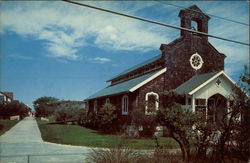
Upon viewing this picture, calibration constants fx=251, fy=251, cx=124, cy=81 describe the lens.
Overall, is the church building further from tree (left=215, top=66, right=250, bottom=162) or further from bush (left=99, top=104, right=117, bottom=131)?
tree (left=215, top=66, right=250, bottom=162)

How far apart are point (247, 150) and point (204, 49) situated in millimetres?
16152

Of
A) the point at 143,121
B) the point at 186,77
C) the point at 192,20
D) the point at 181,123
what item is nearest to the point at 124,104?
the point at 143,121

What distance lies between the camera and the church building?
20.2m

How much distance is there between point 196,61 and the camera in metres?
23.6

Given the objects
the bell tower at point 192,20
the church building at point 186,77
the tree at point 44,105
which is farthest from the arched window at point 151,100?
the tree at point 44,105

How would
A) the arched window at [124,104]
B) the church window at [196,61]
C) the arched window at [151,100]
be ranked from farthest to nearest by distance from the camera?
the church window at [196,61]
the arched window at [124,104]
the arched window at [151,100]

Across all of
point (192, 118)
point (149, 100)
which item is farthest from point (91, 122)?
point (192, 118)

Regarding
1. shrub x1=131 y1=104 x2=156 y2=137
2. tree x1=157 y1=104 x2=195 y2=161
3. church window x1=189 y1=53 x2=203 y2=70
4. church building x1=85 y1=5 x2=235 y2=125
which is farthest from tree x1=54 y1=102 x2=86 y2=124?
tree x1=157 y1=104 x2=195 y2=161

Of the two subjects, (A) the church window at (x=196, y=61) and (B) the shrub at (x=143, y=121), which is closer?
(B) the shrub at (x=143, y=121)

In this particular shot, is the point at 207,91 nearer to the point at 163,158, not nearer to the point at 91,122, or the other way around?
the point at 163,158

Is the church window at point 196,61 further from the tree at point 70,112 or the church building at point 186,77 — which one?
the tree at point 70,112

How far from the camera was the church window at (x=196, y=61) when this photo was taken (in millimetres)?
23391

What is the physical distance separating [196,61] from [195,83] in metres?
3.86

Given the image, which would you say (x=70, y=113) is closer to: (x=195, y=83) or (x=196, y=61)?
(x=196, y=61)
